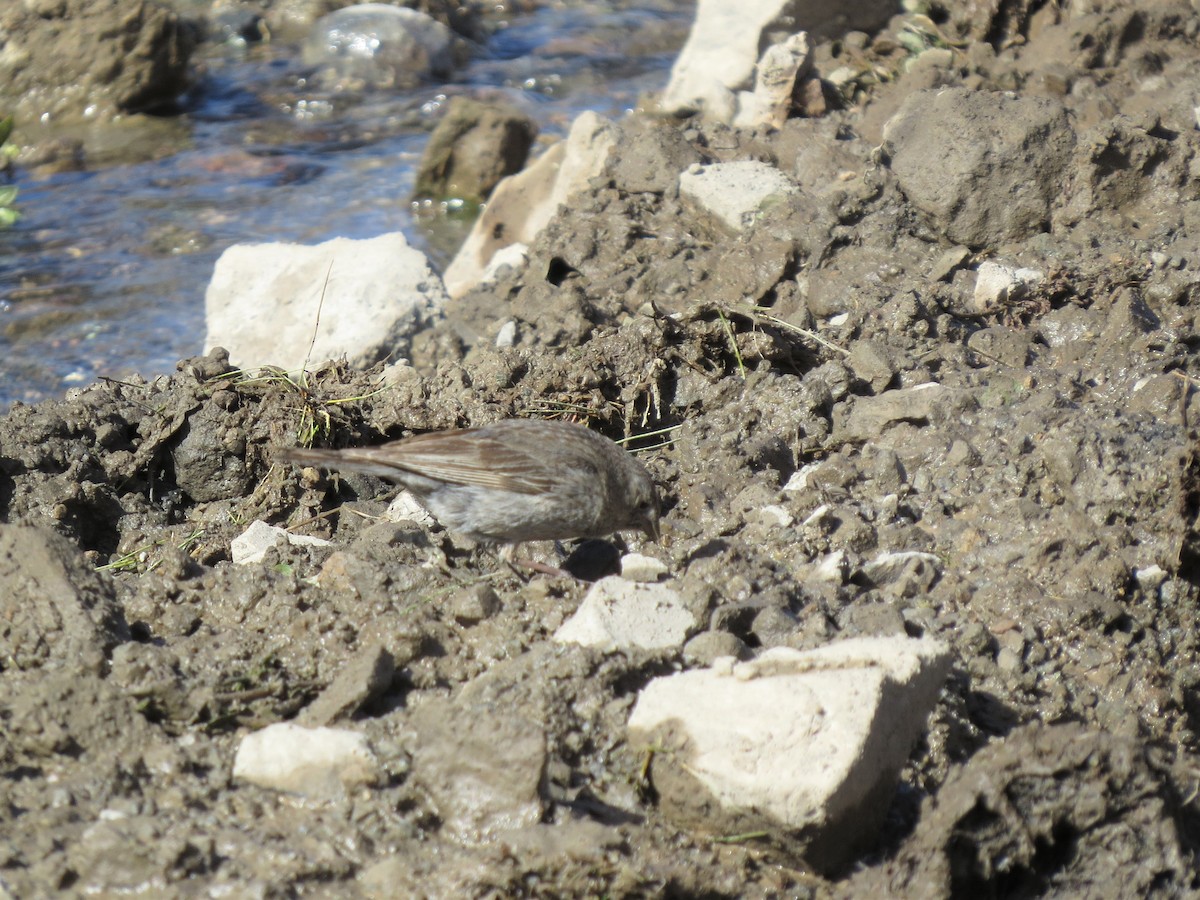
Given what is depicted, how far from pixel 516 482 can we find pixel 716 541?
0.83m

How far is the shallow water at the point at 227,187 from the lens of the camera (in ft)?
30.3

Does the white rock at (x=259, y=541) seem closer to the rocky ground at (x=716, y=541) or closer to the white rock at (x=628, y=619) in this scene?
the rocky ground at (x=716, y=541)

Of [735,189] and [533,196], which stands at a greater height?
[735,189]

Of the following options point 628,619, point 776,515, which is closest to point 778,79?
point 776,515

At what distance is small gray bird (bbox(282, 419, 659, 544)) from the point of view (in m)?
4.98

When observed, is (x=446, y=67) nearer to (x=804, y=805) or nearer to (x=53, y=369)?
(x=53, y=369)

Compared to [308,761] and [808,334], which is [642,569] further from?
[808,334]

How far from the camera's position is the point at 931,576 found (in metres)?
4.59

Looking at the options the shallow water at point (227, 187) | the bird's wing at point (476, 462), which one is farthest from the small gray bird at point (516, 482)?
the shallow water at point (227, 187)

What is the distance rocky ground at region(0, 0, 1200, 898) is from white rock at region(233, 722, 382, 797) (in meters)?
0.05

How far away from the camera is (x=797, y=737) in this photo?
336 centimetres

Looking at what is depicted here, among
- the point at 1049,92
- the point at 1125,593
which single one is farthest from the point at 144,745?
the point at 1049,92

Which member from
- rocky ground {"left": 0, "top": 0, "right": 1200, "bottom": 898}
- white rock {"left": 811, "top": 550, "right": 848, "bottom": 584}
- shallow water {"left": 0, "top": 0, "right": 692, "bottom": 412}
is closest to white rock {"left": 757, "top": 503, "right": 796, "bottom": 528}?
rocky ground {"left": 0, "top": 0, "right": 1200, "bottom": 898}

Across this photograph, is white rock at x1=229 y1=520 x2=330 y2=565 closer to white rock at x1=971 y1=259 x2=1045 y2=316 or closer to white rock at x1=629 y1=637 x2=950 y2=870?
white rock at x1=629 y1=637 x2=950 y2=870
